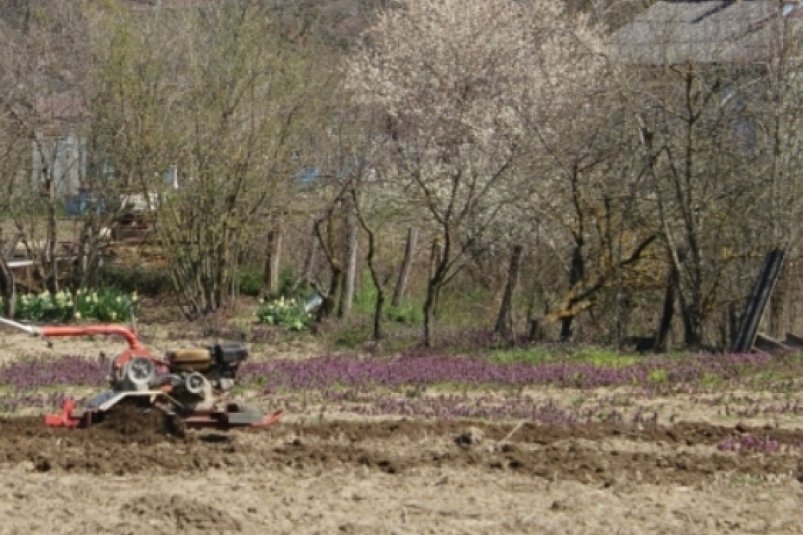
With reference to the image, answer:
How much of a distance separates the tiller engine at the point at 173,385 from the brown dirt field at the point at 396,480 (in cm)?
14

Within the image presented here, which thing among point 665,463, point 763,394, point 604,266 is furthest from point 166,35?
point 665,463

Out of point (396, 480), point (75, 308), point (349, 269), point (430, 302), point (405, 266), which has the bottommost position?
point (396, 480)

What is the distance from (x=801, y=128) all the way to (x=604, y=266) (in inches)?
125

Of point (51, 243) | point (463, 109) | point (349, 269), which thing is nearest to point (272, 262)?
point (349, 269)

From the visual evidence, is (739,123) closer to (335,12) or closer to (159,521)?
(159,521)

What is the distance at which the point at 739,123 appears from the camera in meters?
17.9

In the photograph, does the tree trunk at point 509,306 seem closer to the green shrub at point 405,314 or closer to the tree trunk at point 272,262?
the green shrub at point 405,314

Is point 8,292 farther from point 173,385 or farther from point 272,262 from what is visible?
point 173,385

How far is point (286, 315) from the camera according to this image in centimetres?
2019

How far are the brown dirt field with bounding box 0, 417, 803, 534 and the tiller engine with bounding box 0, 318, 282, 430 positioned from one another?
5.5 inches

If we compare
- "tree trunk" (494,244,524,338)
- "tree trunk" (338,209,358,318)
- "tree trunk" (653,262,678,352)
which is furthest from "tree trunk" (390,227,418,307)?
"tree trunk" (653,262,678,352)

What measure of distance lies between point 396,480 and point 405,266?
54.3 feet

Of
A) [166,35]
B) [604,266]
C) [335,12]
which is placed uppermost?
[335,12]

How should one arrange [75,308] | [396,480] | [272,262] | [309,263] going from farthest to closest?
[272,262] → [309,263] → [75,308] → [396,480]
